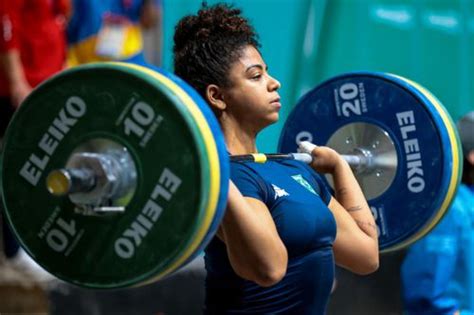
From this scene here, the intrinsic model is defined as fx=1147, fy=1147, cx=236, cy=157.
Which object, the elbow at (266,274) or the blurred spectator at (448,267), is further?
the blurred spectator at (448,267)

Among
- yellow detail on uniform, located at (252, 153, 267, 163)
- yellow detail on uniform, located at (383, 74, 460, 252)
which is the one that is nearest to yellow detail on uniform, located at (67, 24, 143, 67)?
yellow detail on uniform, located at (383, 74, 460, 252)

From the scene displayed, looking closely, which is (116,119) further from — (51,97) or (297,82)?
(297,82)

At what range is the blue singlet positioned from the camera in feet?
9.48

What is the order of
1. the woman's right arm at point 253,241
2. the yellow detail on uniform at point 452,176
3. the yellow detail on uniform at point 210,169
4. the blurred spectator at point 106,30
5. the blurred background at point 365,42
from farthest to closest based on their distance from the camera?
the blurred background at point 365,42, the blurred spectator at point 106,30, the yellow detail on uniform at point 452,176, the woman's right arm at point 253,241, the yellow detail on uniform at point 210,169

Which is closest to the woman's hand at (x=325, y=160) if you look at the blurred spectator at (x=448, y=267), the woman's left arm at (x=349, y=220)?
the woman's left arm at (x=349, y=220)

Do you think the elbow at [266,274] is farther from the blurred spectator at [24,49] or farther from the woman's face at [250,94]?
the blurred spectator at [24,49]

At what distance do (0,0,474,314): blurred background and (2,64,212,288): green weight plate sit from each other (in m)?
2.30

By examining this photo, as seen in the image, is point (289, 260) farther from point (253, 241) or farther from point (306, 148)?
point (306, 148)

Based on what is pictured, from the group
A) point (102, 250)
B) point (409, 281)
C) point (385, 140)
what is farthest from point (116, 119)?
point (409, 281)

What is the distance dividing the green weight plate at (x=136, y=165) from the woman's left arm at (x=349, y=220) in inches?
26.2

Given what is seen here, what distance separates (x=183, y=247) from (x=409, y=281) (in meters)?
2.66

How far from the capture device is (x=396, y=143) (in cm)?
366

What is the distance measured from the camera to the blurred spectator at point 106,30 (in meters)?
5.27

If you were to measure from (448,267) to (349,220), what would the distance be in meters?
1.96
